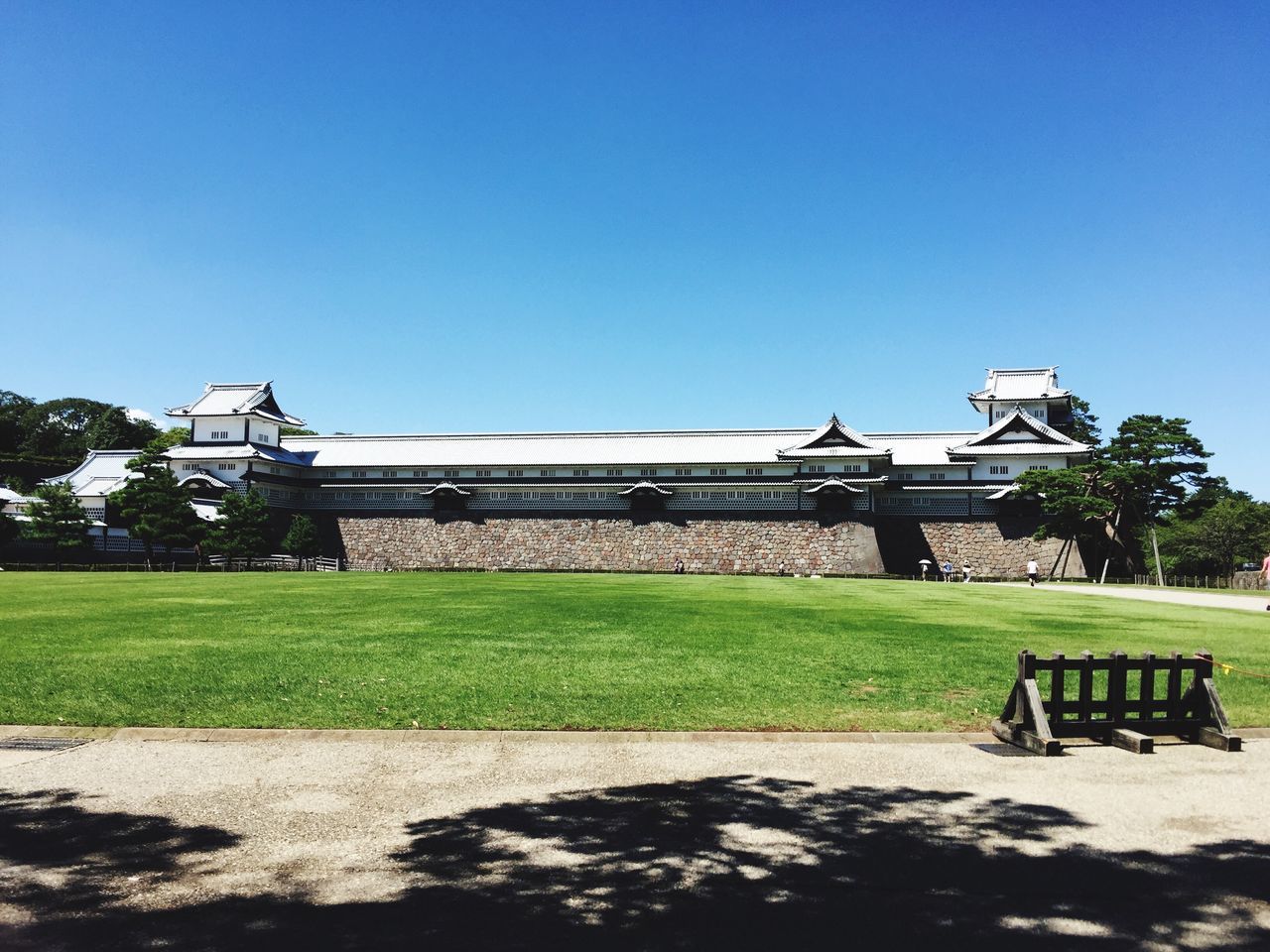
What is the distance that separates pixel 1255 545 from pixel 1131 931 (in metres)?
71.1

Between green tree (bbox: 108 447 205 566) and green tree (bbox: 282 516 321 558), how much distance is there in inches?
209

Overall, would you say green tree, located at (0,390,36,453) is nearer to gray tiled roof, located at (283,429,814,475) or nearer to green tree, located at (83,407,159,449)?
green tree, located at (83,407,159,449)

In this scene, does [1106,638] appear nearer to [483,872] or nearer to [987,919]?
[987,919]

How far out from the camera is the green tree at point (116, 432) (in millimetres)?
80000

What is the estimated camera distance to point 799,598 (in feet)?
85.6

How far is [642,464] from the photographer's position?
180 ft

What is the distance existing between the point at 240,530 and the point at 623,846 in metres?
49.5

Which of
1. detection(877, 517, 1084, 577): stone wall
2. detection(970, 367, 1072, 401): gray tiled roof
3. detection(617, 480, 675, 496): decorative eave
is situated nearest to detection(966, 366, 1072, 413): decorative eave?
detection(970, 367, 1072, 401): gray tiled roof

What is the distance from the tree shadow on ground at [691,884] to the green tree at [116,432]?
87850mm

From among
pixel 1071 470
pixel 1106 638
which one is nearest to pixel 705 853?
pixel 1106 638

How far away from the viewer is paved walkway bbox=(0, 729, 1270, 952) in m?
4.29

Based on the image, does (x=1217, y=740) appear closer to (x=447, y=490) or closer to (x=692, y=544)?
(x=692, y=544)

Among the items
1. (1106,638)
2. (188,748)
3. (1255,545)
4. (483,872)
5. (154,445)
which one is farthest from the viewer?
(154,445)

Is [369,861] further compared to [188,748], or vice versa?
[188,748]
